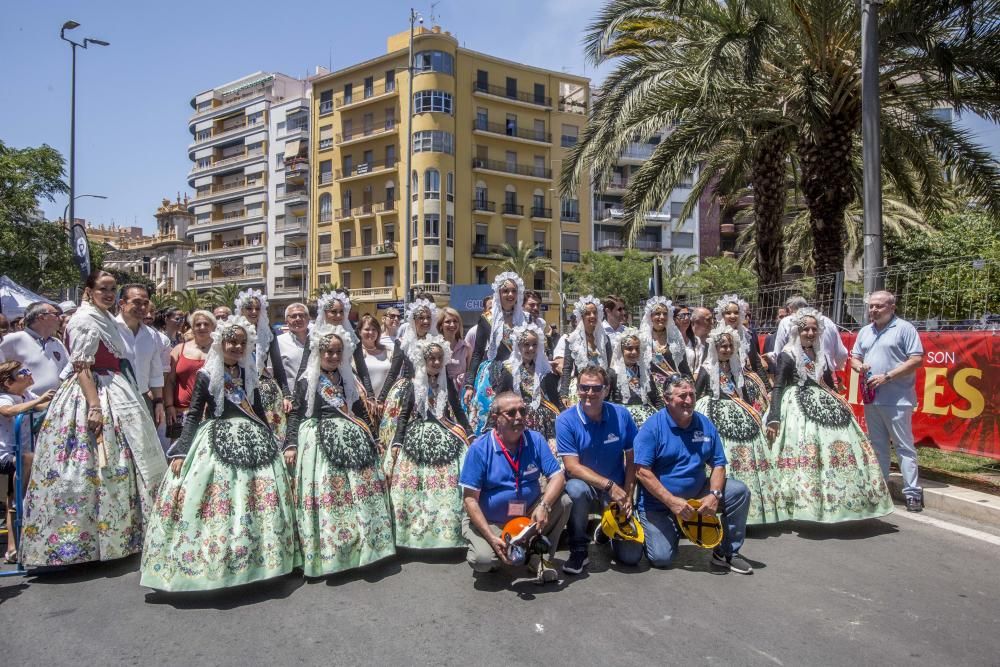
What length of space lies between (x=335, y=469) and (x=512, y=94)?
5229cm

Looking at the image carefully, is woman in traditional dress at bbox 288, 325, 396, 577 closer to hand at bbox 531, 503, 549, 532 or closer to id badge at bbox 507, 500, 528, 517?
id badge at bbox 507, 500, 528, 517

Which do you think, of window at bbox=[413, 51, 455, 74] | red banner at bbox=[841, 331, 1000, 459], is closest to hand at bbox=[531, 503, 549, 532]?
red banner at bbox=[841, 331, 1000, 459]

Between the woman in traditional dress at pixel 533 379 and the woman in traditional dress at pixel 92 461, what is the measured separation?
2.90 meters

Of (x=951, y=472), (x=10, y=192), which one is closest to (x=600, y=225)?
(x=10, y=192)

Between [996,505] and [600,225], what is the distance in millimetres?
53312

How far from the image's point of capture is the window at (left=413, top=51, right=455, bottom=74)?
5084 cm

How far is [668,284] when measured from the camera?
54.0m

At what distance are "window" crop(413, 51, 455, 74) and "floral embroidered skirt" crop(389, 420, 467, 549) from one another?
48948mm

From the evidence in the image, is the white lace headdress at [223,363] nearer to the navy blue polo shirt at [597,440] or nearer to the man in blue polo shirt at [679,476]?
the navy blue polo shirt at [597,440]

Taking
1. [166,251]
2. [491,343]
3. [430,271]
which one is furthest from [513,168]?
[491,343]

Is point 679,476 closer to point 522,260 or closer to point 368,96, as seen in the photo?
point 522,260

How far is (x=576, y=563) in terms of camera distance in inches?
202

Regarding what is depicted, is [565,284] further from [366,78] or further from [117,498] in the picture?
[117,498]

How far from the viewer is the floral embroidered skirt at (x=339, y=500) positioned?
194 inches
